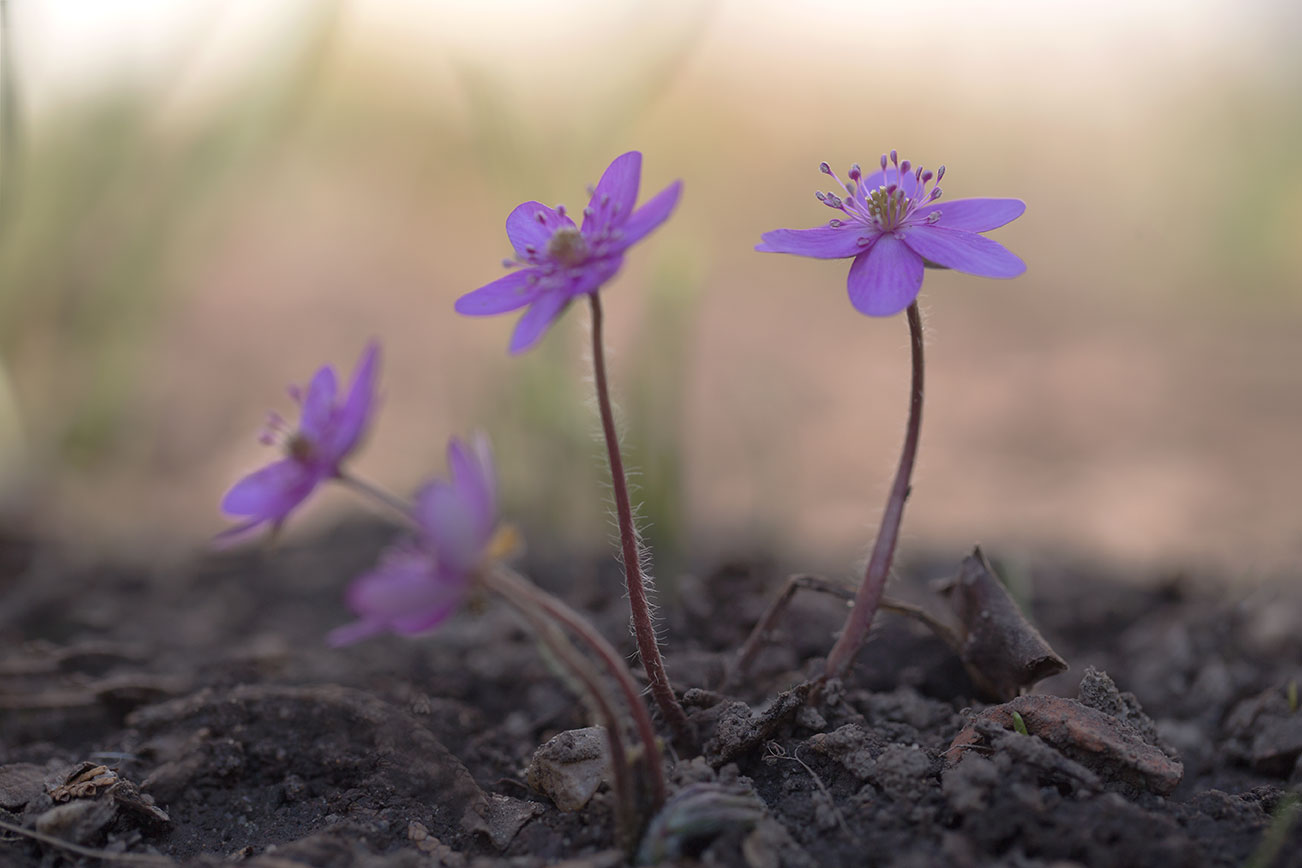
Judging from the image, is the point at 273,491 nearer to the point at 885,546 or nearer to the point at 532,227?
the point at 532,227

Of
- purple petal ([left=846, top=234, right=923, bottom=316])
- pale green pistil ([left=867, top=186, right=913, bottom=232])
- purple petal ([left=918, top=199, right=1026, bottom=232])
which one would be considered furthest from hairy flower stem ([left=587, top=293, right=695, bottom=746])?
purple petal ([left=918, top=199, right=1026, bottom=232])

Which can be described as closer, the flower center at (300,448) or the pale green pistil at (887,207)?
the flower center at (300,448)

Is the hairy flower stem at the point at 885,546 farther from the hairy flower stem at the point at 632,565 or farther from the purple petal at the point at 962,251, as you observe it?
the hairy flower stem at the point at 632,565

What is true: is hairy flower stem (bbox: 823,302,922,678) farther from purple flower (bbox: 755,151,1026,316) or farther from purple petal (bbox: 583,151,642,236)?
purple petal (bbox: 583,151,642,236)

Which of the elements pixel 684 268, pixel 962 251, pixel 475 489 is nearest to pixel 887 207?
pixel 962 251

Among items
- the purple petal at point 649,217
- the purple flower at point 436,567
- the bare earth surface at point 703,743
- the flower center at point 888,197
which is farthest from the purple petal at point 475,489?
the flower center at point 888,197
